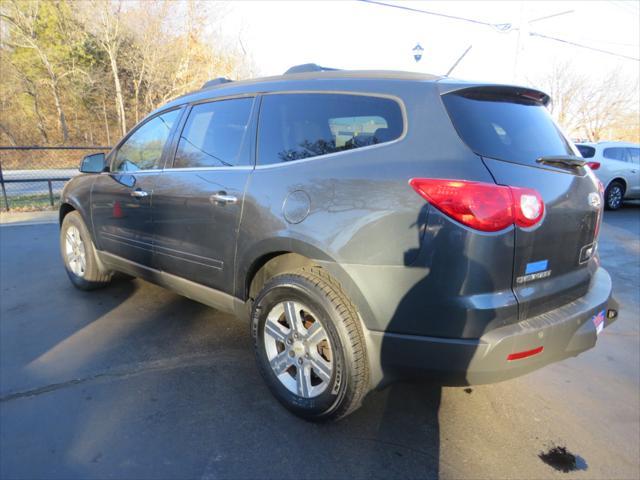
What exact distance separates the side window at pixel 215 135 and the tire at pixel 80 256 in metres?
1.66

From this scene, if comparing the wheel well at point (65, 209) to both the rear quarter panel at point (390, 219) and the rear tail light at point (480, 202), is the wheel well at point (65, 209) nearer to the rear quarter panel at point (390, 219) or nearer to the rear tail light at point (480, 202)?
the rear quarter panel at point (390, 219)

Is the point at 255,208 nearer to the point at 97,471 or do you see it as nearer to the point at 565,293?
the point at 97,471

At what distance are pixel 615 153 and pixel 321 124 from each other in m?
11.4

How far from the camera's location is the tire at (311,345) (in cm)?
220

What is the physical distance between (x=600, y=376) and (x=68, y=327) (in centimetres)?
411

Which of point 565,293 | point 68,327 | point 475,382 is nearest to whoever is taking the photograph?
point 475,382

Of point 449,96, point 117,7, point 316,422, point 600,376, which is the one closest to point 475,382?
point 316,422

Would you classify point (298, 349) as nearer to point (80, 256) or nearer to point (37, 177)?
point (80, 256)

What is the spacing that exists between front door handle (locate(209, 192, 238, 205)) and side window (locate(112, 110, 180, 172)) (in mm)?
875

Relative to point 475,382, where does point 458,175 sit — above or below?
above

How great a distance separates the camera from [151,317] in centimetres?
390

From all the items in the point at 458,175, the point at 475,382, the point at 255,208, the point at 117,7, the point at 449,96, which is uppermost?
the point at 117,7

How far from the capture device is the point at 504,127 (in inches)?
89.0

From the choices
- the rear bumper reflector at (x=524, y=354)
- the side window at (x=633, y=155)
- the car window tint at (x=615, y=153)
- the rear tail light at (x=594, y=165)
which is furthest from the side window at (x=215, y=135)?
the side window at (x=633, y=155)
